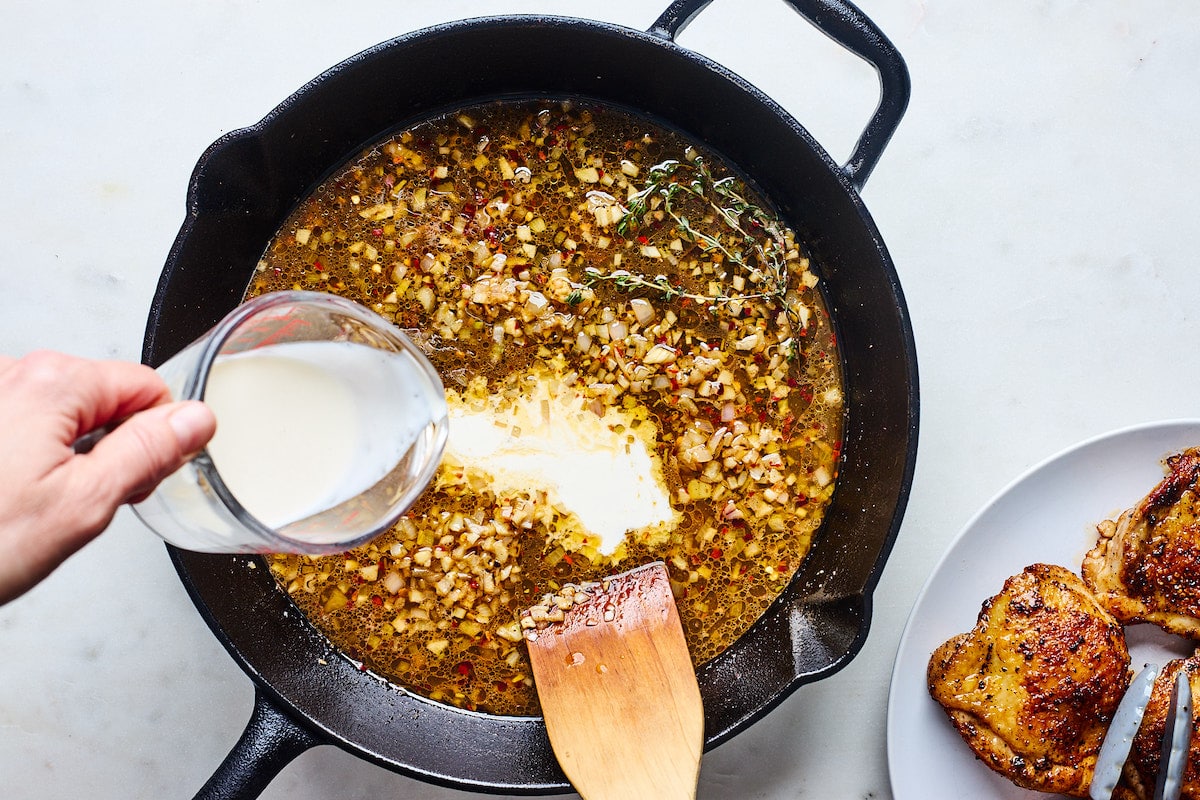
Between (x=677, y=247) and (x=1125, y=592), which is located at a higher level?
(x=677, y=247)

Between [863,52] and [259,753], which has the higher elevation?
[863,52]

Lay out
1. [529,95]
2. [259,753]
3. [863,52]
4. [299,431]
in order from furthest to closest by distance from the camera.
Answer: [529,95]
[863,52]
[259,753]
[299,431]

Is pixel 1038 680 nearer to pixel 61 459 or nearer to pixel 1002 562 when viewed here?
pixel 1002 562

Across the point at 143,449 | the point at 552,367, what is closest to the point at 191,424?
the point at 143,449

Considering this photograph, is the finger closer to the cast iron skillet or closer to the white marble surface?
the cast iron skillet

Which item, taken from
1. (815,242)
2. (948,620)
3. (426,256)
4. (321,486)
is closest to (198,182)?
(426,256)

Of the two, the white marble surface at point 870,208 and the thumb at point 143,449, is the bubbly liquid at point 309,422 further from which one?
the white marble surface at point 870,208

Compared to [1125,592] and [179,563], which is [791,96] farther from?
[179,563]

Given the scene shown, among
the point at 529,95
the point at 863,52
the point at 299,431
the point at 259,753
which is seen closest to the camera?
the point at 299,431
